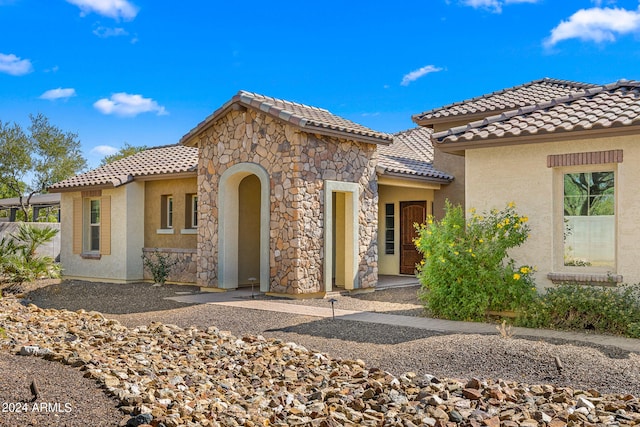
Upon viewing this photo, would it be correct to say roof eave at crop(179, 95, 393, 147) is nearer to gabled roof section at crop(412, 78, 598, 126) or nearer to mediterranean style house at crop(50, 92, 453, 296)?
mediterranean style house at crop(50, 92, 453, 296)

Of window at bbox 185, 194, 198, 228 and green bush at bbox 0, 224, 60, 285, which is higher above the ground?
window at bbox 185, 194, 198, 228

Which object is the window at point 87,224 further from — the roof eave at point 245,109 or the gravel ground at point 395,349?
the gravel ground at point 395,349

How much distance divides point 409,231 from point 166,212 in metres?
7.87

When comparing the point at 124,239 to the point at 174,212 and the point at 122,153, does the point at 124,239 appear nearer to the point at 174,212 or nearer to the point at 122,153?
the point at 174,212

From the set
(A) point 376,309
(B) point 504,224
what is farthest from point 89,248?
(B) point 504,224

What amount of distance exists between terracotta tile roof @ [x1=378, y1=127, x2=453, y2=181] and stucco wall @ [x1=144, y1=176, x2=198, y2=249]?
233 inches

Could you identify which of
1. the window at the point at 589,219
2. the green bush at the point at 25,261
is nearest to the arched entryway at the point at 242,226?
the green bush at the point at 25,261

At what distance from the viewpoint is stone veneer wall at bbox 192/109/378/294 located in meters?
13.9

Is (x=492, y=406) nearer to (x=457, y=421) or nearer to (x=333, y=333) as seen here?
(x=457, y=421)

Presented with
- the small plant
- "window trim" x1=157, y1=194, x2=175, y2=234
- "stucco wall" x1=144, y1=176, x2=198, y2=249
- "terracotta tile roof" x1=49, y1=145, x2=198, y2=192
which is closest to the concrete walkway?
the small plant

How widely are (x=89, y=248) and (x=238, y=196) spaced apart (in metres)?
7.03

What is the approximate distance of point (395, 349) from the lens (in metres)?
8.09

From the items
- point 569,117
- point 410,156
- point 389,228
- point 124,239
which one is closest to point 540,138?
point 569,117

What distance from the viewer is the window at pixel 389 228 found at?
19.6 meters
